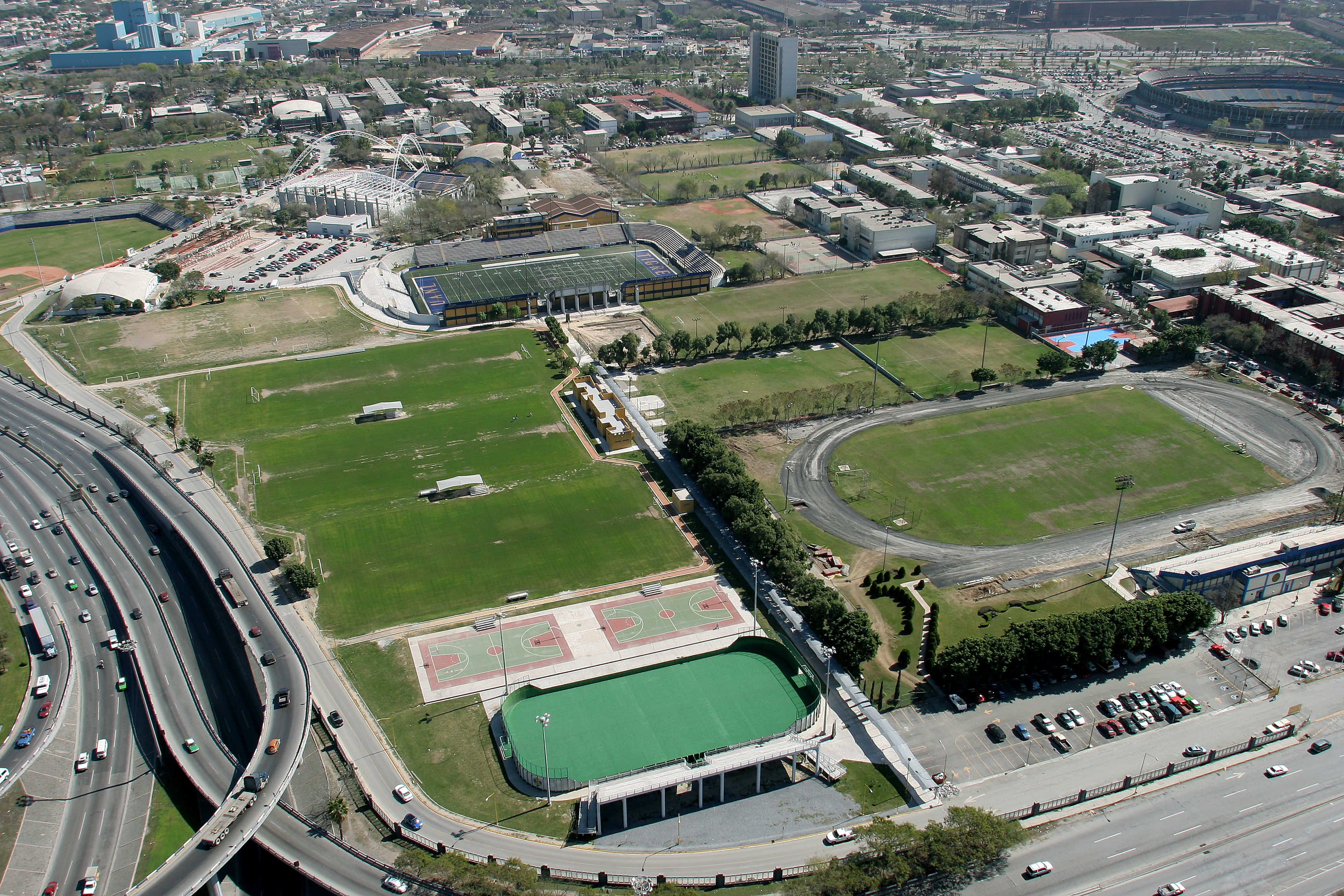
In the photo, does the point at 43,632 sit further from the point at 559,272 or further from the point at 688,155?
the point at 688,155

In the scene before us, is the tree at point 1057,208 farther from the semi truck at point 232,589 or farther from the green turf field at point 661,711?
the semi truck at point 232,589

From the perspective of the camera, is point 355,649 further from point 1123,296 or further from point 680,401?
A: point 1123,296

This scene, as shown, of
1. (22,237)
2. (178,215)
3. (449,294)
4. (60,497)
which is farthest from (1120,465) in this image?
(22,237)

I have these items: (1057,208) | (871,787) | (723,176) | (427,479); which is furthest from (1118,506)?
(723,176)

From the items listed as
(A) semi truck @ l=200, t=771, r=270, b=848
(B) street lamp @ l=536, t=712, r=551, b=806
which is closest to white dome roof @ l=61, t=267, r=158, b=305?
(A) semi truck @ l=200, t=771, r=270, b=848

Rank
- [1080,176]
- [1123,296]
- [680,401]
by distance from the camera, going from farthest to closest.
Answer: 1. [1080,176]
2. [1123,296]
3. [680,401]

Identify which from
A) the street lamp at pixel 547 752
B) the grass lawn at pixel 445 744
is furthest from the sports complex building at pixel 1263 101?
the grass lawn at pixel 445 744

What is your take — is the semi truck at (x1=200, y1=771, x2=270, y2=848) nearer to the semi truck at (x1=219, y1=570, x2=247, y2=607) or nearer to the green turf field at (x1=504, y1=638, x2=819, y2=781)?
the green turf field at (x1=504, y1=638, x2=819, y2=781)
